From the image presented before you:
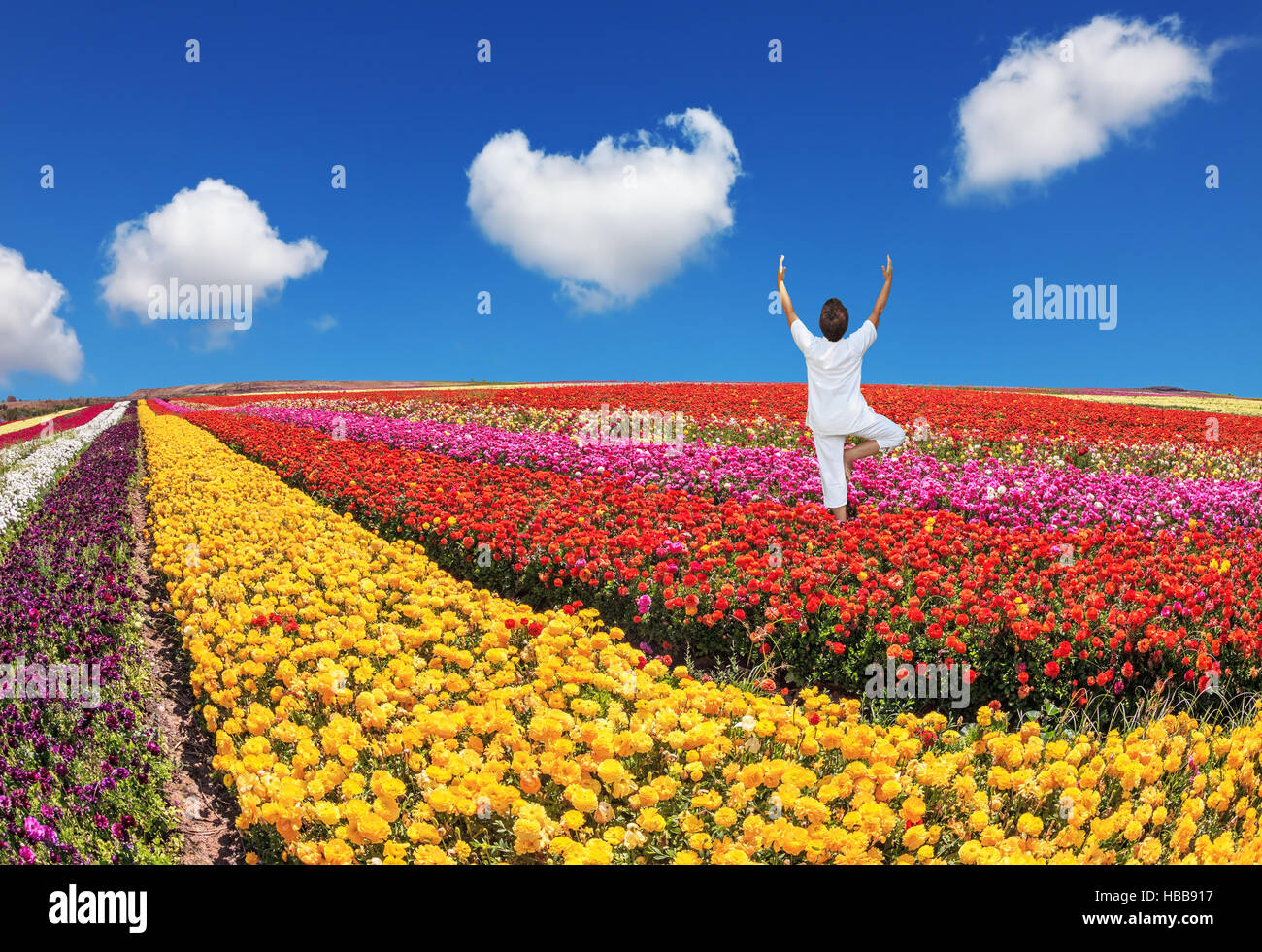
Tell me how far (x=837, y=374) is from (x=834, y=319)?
21.5 inches

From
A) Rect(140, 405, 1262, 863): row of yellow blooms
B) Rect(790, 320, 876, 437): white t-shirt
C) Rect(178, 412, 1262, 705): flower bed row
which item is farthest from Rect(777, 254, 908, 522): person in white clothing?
Rect(140, 405, 1262, 863): row of yellow blooms

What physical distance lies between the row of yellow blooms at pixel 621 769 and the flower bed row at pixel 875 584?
0.66 meters

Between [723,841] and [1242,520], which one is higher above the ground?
[1242,520]

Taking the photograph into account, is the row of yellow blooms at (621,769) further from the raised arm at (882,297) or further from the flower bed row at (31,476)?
the flower bed row at (31,476)

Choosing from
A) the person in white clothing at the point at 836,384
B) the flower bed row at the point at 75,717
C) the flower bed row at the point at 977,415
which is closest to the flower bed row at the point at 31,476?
the flower bed row at the point at 75,717

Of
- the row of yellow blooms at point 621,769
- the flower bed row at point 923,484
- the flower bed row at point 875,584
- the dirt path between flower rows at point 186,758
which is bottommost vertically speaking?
the dirt path between flower rows at point 186,758

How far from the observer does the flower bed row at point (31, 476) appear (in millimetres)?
11820

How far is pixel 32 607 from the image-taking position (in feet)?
21.5

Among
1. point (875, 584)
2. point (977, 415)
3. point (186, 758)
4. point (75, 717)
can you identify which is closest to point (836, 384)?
point (875, 584)

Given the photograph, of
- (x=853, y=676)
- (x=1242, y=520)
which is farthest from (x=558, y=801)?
(x=1242, y=520)

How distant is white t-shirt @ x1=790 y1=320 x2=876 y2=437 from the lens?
25.7ft
